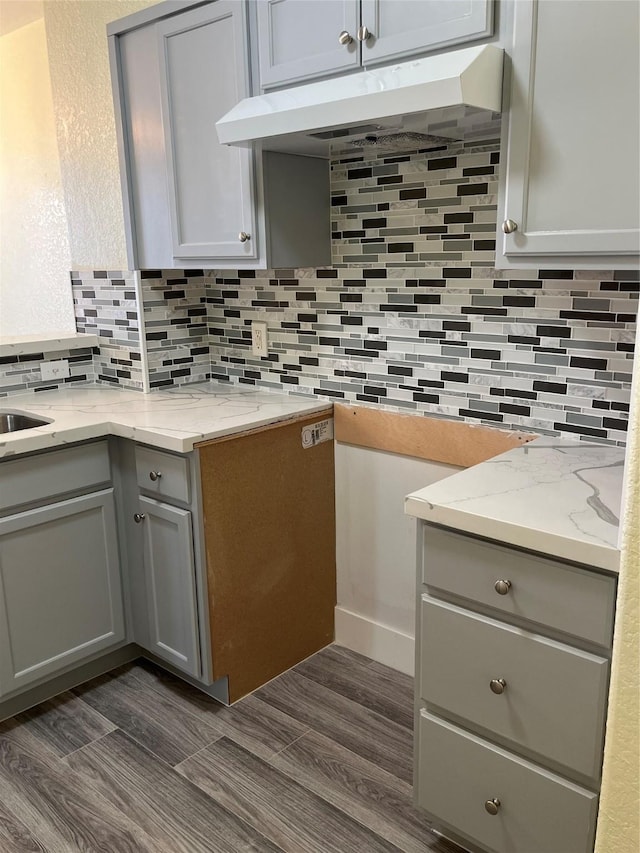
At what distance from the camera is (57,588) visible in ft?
7.23

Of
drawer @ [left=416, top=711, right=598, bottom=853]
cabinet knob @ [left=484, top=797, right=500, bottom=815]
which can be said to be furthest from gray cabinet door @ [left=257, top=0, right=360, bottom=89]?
cabinet knob @ [left=484, top=797, right=500, bottom=815]

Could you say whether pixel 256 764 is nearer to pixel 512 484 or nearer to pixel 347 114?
pixel 512 484

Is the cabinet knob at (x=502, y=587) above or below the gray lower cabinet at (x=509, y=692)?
above

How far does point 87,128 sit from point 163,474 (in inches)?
52.4

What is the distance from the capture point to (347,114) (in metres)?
1.58

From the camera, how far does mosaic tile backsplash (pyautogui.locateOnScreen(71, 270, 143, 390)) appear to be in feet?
8.55

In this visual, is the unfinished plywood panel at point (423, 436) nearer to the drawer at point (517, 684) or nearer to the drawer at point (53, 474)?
the drawer at point (517, 684)

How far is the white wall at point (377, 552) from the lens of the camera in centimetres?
230

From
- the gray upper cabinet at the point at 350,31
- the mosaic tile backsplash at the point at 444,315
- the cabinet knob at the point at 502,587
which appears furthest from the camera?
the mosaic tile backsplash at the point at 444,315

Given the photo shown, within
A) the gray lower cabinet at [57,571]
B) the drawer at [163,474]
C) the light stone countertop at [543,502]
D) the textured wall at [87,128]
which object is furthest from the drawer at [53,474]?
the light stone countertop at [543,502]

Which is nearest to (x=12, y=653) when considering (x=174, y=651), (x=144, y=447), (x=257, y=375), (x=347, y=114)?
(x=174, y=651)

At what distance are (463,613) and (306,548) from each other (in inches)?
38.6

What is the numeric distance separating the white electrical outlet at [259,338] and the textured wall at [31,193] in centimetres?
91

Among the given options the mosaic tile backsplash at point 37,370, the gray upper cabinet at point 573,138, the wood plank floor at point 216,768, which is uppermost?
the gray upper cabinet at point 573,138
